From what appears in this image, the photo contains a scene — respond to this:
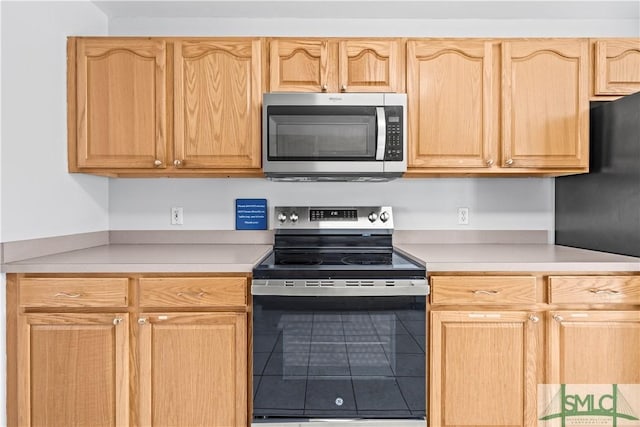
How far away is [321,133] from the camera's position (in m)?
2.16

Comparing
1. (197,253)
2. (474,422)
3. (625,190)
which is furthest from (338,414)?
(625,190)

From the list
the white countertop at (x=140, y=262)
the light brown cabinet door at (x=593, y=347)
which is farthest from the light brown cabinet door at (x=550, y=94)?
the white countertop at (x=140, y=262)

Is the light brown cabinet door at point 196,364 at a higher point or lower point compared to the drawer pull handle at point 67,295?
lower

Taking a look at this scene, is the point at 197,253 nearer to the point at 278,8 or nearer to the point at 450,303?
the point at 450,303

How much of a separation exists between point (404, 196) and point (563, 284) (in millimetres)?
981

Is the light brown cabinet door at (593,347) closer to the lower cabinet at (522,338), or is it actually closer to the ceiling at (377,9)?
the lower cabinet at (522,338)

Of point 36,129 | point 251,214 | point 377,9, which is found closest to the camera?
point 36,129

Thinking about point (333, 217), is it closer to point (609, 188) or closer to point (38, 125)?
point (609, 188)

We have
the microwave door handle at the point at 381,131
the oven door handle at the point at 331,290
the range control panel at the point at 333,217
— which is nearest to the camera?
the oven door handle at the point at 331,290

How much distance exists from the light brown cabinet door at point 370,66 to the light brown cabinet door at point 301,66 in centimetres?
6

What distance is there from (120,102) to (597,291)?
236cm

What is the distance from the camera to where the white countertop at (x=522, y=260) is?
1.80m

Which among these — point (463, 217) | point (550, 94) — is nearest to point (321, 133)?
point (463, 217)

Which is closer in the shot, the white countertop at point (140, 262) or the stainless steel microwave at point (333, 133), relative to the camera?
the white countertop at point (140, 262)
